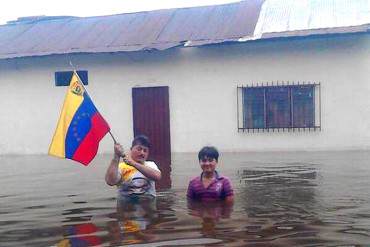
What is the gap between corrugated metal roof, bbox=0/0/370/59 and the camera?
48.7ft

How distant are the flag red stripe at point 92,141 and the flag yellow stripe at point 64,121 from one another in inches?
7.9

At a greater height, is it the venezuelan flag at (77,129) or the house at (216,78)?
the house at (216,78)

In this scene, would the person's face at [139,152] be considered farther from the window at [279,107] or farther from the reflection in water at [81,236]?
the window at [279,107]

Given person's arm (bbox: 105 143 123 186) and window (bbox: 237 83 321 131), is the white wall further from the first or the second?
person's arm (bbox: 105 143 123 186)

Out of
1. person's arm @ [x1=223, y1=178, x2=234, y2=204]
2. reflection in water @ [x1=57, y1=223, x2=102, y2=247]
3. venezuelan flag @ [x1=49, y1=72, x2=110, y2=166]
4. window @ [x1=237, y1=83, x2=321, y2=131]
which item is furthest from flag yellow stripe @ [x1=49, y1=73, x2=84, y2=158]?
window @ [x1=237, y1=83, x2=321, y2=131]

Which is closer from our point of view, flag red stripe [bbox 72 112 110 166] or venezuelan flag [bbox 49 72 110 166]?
venezuelan flag [bbox 49 72 110 166]

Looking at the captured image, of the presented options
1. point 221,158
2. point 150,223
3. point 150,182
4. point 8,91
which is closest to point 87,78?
point 8,91

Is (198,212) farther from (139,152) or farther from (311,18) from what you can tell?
(311,18)

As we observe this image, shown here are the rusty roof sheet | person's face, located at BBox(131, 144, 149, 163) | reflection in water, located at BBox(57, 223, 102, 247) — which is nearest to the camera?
reflection in water, located at BBox(57, 223, 102, 247)

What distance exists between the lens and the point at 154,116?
16.0 meters

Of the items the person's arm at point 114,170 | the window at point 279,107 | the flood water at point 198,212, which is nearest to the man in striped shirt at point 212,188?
the flood water at point 198,212

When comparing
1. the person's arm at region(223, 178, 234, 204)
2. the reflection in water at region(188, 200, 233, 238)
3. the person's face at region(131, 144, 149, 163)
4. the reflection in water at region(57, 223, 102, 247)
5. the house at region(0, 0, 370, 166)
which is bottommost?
the reflection in water at region(57, 223, 102, 247)

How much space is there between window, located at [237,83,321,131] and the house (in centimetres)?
3

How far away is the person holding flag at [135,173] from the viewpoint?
562 cm
